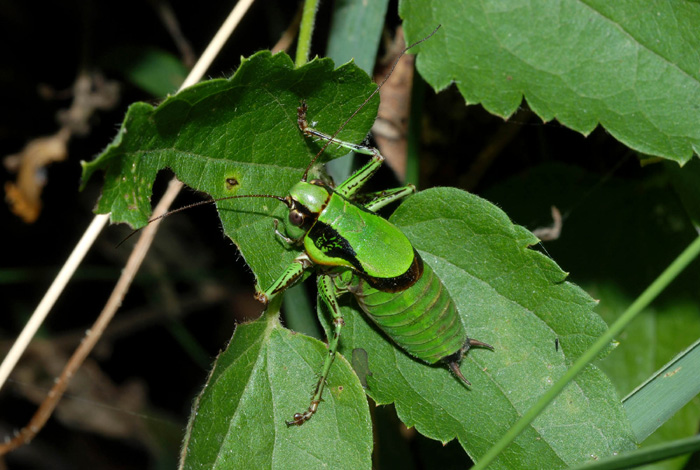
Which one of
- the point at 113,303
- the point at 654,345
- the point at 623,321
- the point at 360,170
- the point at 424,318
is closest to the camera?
the point at 623,321

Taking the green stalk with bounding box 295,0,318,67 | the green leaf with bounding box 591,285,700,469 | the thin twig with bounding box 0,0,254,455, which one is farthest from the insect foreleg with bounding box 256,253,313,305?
the green leaf with bounding box 591,285,700,469

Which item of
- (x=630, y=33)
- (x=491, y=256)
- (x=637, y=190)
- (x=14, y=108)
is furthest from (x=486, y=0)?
(x=14, y=108)

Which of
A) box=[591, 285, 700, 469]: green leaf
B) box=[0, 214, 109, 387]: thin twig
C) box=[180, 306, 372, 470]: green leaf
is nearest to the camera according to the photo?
box=[180, 306, 372, 470]: green leaf

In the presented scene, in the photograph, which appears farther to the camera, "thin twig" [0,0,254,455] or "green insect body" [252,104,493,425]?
"thin twig" [0,0,254,455]

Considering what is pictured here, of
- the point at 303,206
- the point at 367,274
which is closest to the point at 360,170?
the point at 303,206

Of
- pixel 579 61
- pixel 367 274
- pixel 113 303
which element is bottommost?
pixel 113 303

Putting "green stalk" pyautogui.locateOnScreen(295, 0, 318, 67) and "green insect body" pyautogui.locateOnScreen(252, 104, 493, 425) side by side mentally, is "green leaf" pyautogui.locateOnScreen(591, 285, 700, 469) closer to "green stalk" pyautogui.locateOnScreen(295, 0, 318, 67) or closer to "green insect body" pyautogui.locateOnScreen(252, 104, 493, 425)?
"green insect body" pyautogui.locateOnScreen(252, 104, 493, 425)

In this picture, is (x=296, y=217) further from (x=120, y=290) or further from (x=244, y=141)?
(x=120, y=290)
